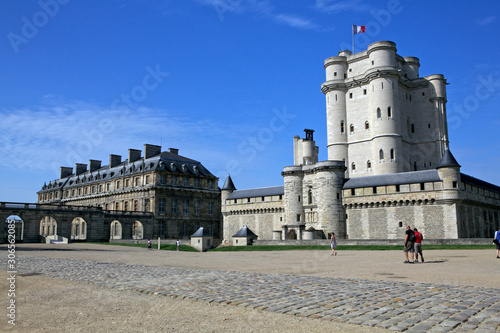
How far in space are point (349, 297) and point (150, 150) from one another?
57311 millimetres

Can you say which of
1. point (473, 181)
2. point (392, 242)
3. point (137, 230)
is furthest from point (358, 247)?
point (137, 230)

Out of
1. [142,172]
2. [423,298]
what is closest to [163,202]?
[142,172]

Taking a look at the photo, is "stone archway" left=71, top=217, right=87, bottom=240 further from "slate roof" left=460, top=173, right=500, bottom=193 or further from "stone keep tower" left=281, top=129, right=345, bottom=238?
"slate roof" left=460, top=173, right=500, bottom=193

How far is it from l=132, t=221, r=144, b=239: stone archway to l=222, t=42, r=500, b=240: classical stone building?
11.6 m

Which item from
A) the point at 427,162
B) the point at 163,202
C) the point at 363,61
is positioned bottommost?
the point at 163,202

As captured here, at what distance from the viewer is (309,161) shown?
58.9m

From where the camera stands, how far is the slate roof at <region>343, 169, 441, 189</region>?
3916 cm

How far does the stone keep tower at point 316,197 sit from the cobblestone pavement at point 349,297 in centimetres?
3223

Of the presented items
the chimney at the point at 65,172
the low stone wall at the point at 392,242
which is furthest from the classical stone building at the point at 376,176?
the chimney at the point at 65,172

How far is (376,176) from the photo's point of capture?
43.3 metres

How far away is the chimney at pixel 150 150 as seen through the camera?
62469 mm

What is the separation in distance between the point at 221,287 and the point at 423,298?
462 cm

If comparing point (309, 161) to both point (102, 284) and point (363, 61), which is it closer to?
point (363, 61)

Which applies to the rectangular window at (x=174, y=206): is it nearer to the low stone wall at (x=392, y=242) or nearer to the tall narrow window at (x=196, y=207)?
the tall narrow window at (x=196, y=207)
